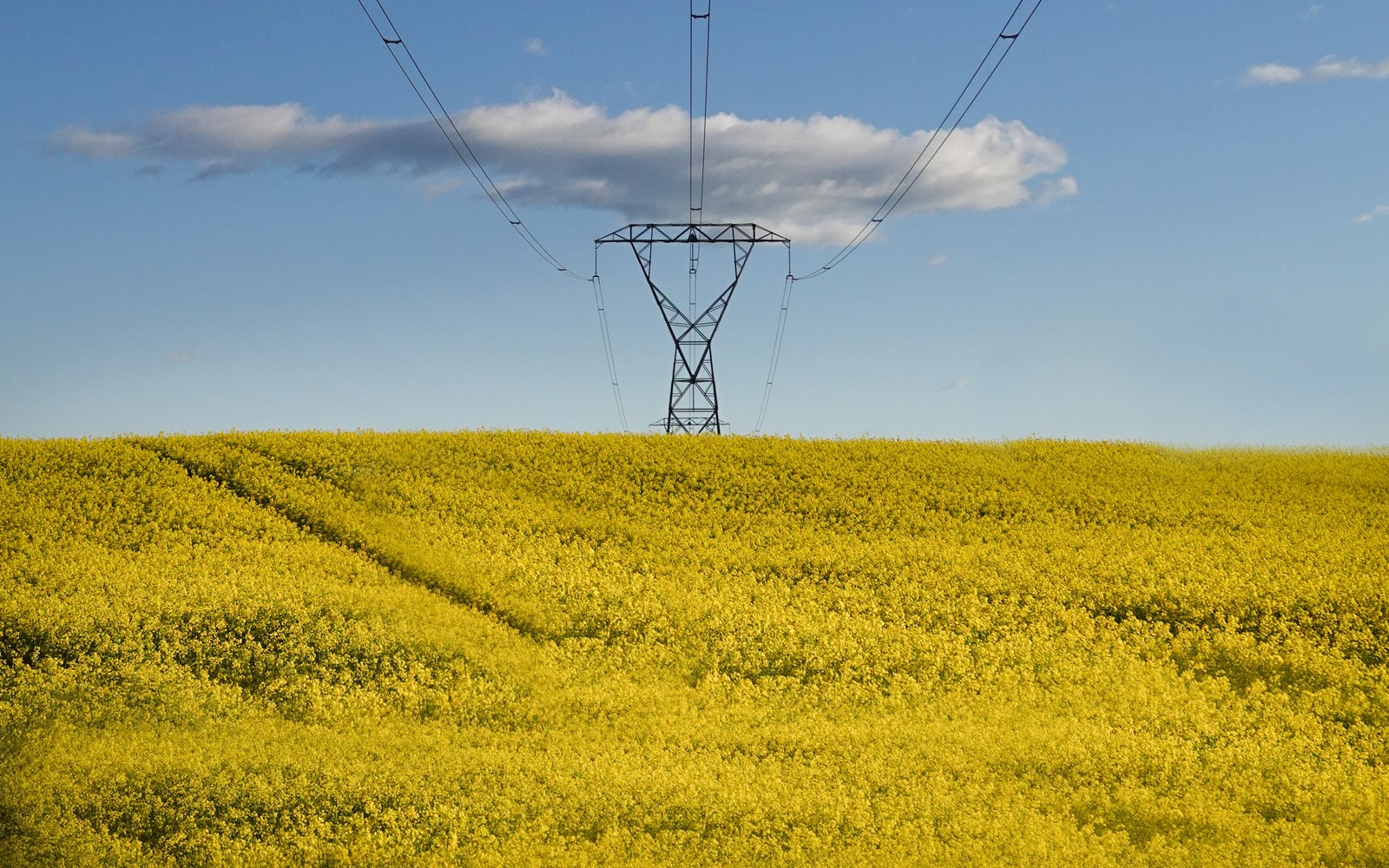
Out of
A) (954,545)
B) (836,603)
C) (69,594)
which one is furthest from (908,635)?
(69,594)

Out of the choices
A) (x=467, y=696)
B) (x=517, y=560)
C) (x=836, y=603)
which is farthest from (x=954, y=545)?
(x=467, y=696)

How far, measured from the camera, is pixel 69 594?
2106cm

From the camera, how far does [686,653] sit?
2006 centimetres

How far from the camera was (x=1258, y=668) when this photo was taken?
20.6 meters

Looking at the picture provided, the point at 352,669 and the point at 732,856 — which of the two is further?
the point at 352,669

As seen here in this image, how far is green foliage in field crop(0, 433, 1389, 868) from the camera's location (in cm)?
1274

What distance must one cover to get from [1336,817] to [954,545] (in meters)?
12.2

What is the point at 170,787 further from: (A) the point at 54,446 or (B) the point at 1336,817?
(A) the point at 54,446

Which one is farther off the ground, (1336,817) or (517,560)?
(517,560)

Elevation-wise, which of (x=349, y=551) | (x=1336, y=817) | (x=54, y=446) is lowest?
(x=1336, y=817)

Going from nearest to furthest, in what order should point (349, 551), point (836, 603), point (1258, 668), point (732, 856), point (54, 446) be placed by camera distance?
1. point (732, 856)
2. point (1258, 668)
3. point (836, 603)
4. point (349, 551)
5. point (54, 446)

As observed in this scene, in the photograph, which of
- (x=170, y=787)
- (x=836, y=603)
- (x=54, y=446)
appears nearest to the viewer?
(x=170, y=787)

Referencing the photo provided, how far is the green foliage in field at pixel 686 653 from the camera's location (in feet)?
41.8

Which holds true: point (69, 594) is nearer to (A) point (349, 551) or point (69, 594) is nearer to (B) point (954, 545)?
(A) point (349, 551)
